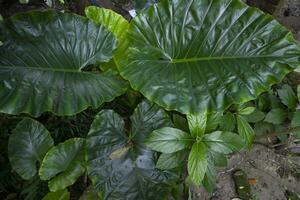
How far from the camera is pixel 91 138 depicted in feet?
4.60

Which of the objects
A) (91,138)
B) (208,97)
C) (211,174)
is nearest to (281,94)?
(211,174)

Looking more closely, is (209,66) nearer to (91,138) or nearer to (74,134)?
(91,138)

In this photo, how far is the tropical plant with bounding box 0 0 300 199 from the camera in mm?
1283

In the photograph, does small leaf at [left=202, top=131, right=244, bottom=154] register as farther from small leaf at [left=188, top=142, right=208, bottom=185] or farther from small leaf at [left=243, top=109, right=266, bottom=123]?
small leaf at [left=243, top=109, right=266, bottom=123]

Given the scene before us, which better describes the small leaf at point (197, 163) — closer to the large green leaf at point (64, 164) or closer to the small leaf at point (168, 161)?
the small leaf at point (168, 161)

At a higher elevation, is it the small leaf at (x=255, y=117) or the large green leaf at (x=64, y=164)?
the large green leaf at (x=64, y=164)

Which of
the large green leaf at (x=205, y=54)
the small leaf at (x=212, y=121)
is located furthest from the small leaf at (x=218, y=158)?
the large green leaf at (x=205, y=54)

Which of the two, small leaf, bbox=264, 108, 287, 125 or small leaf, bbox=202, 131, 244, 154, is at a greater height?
small leaf, bbox=202, 131, 244, 154

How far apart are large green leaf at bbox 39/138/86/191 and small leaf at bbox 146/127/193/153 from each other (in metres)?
0.30

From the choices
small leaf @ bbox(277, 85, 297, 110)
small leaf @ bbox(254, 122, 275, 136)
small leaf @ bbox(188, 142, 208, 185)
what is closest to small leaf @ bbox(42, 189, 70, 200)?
small leaf @ bbox(188, 142, 208, 185)

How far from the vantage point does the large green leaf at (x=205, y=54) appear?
1.28 metres

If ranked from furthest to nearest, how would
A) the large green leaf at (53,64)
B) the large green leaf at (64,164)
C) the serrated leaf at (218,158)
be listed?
the serrated leaf at (218,158) → the large green leaf at (64,164) → the large green leaf at (53,64)

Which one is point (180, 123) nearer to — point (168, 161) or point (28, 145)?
point (168, 161)

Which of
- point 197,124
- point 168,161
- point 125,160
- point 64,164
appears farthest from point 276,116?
point 64,164
